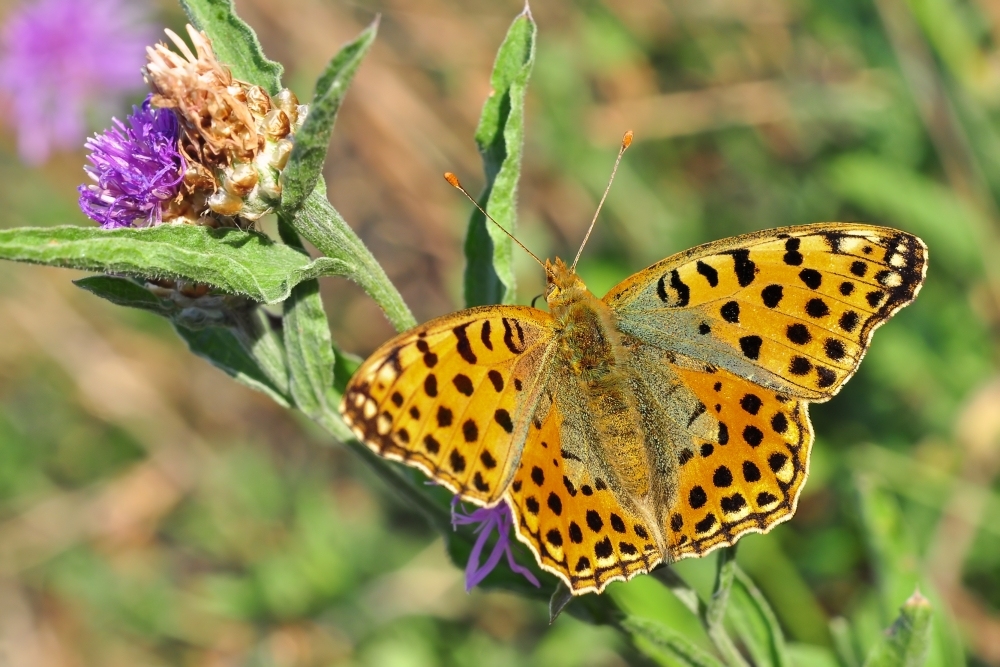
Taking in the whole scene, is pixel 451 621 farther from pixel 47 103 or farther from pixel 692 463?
pixel 47 103

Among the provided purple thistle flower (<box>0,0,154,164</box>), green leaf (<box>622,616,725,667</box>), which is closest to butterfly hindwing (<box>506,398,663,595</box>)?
green leaf (<box>622,616,725,667</box>)

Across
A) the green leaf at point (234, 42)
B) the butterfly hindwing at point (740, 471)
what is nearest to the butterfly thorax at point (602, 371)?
the butterfly hindwing at point (740, 471)

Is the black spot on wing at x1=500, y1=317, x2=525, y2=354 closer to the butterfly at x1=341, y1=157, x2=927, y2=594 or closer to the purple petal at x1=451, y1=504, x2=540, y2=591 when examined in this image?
the butterfly at x1=341, y1=157, x2=927, y2=594

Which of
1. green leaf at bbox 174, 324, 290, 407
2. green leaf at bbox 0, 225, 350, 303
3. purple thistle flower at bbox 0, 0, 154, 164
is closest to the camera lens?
green leaf at bbox 0, 225, 350, 303

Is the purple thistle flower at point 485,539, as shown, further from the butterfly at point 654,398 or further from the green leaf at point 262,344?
the green leaf at point 262,344

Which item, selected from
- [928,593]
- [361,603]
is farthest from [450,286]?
[928,593]
